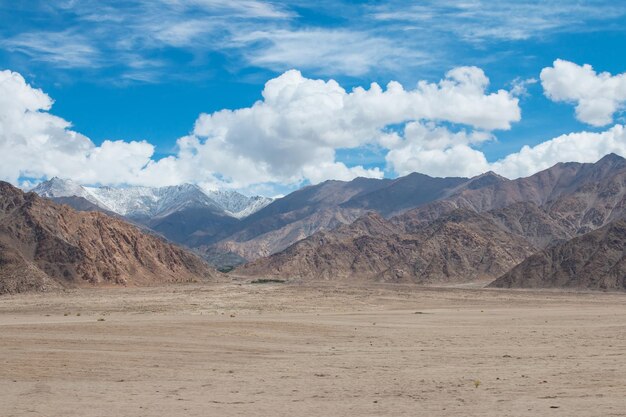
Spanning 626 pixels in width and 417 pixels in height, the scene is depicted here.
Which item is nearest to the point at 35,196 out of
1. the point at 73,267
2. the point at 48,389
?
the point at 73,267

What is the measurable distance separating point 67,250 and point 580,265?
104132 mm

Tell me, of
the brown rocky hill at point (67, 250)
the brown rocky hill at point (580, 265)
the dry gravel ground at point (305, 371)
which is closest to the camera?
the dry gravel ground at point (305, 371)

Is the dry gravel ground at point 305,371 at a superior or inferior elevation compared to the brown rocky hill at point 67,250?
inferior

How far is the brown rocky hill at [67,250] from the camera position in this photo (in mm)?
102125

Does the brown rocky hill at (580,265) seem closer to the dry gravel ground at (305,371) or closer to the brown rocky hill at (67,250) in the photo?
the brown rocky hill at (67,250)


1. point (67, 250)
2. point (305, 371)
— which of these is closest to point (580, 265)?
point (67, 250)

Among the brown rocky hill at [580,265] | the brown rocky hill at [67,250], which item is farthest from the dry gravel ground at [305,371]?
the brown rocky hill at [580,265]

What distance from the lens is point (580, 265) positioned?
145500mm

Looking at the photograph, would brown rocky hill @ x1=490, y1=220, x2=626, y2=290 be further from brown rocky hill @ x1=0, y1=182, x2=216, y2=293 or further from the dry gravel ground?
the dry gravel ground

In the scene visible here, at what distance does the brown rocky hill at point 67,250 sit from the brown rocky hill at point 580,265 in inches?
3114

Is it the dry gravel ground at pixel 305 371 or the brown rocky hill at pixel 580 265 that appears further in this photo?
the brown rocky hill at pixel 580 265

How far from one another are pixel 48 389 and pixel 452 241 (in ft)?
611

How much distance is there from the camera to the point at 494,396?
59.5ft

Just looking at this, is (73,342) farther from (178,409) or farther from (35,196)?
(35,196)
